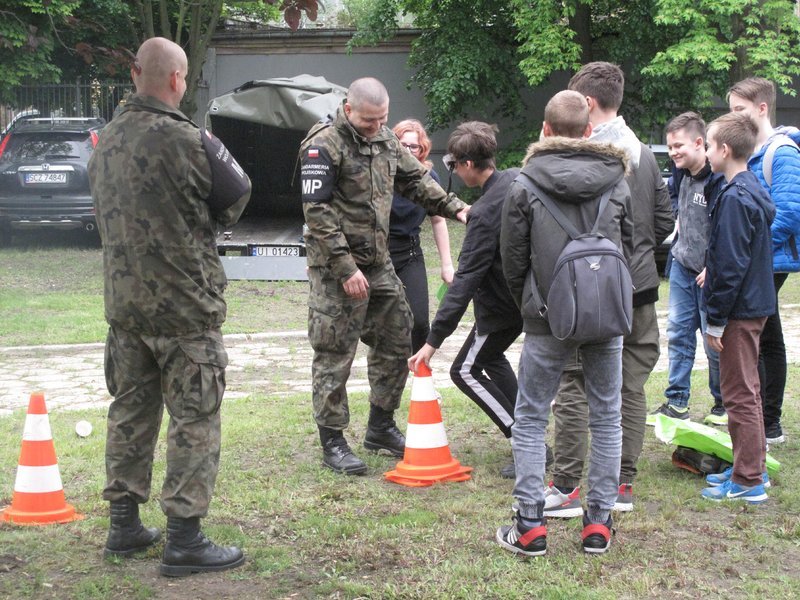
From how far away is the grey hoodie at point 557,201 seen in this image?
3883 mm

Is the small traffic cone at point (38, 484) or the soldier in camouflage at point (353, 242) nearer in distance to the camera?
the small traffic cone at point (38, 484)

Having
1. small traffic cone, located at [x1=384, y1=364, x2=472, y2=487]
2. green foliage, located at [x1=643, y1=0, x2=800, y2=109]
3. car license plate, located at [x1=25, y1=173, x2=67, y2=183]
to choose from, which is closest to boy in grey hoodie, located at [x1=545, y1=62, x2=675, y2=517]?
small traffic cone, located at [x1=384, y1=364, x2=472, y2=487]

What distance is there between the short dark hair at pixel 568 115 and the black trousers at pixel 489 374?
1378 millimetres

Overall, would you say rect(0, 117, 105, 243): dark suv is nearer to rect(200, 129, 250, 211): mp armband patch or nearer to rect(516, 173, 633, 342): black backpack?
rect(200, 129, 250, 211): mp armband patch

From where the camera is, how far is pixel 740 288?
14.8 feet

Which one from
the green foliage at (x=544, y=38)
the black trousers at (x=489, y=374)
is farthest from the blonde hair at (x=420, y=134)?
the green foliage at (x=544, y=38)

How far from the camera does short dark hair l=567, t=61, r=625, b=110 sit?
4.48m

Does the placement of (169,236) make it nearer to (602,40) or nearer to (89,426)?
(89,426)

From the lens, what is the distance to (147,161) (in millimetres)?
3762

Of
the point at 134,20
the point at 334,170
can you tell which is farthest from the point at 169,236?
the point at 134,20

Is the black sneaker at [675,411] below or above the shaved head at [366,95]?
below

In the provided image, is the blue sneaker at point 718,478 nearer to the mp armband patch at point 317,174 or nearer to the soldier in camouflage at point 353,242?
the soldier in camouflage at point 353,242

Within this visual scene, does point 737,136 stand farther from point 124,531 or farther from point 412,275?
point 124,531

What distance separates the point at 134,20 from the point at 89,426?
56.8ft
